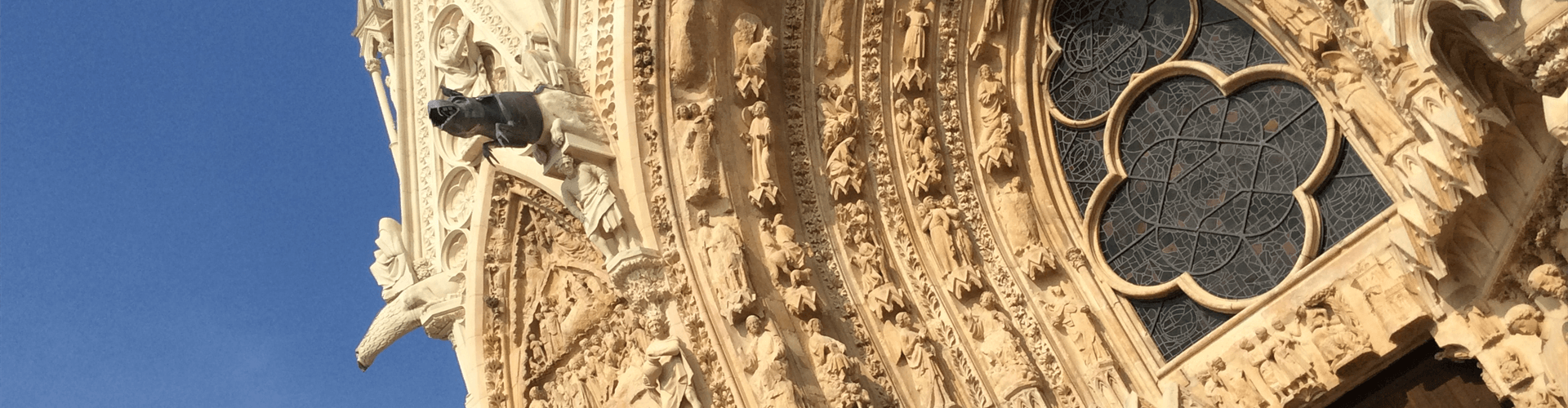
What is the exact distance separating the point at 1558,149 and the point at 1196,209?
2617mm

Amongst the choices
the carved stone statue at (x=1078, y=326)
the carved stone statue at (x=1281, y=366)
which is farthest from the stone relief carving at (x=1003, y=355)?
the carved stone statue at (x=1281, y=366)

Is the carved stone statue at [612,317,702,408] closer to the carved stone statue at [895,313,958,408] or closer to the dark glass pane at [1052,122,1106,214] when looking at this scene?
the carved stone statue at [895,313,958,408]

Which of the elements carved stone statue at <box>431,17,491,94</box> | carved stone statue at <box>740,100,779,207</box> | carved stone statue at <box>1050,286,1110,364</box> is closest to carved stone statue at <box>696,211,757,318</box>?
carved stone statue at <box>740,100,779,207</box>

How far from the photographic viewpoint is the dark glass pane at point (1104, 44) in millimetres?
9008

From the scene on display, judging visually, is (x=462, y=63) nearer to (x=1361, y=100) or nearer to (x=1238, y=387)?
(x=1238, y=387)

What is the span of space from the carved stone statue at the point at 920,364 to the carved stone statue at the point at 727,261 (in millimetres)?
847

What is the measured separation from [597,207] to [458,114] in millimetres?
903

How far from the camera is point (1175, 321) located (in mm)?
8797

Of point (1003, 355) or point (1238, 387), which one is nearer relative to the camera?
point (1238, 387)

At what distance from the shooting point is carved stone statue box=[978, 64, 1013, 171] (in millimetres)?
9195

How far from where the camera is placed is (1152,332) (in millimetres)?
8852

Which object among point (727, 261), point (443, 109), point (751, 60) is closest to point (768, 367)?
point (727, 261)

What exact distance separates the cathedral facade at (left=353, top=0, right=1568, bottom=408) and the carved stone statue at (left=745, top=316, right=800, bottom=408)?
15mm

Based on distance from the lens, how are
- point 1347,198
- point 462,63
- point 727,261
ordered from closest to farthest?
point 1347,198, point 727,261, point 462,63
